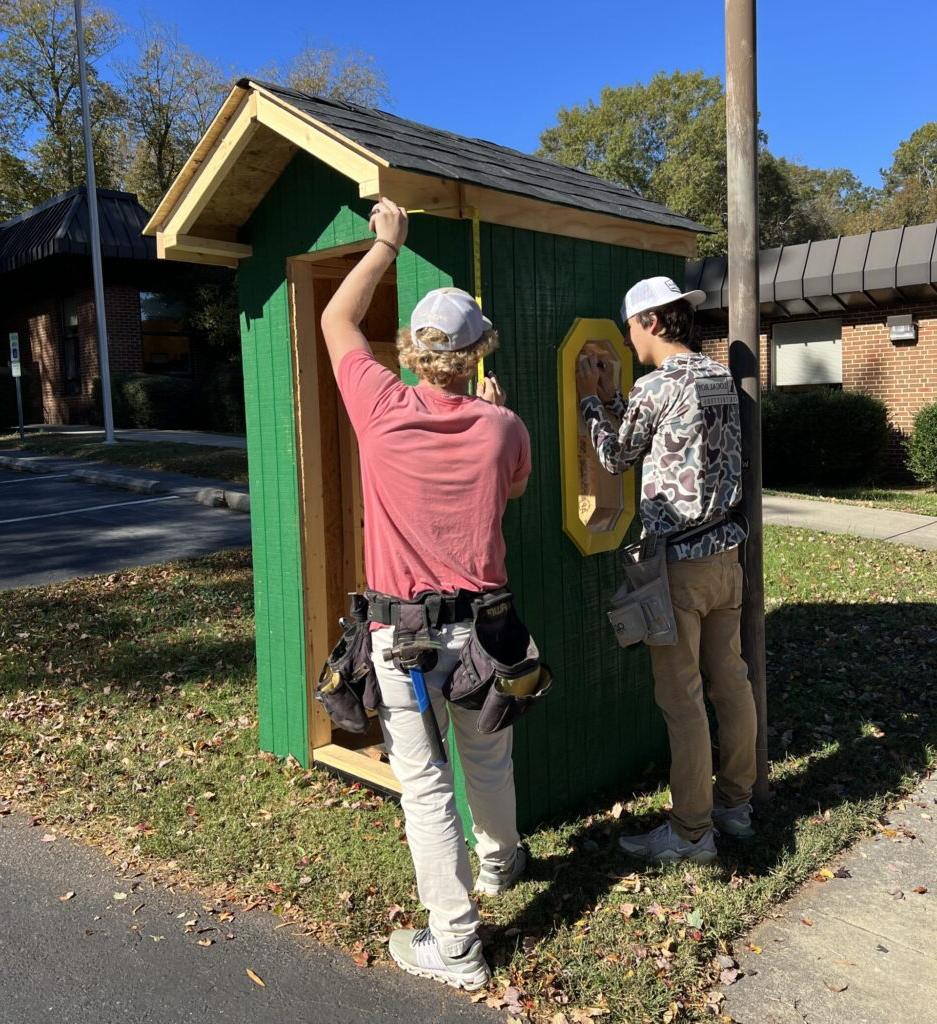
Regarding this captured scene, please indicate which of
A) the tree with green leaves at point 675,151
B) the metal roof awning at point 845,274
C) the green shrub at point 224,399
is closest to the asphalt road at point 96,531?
the metal roof awning at point 845,274

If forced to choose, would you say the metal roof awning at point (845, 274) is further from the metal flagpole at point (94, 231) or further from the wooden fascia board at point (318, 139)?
the metal flagpole at point (94, 231)

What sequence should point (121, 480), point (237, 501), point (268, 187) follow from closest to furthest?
point (268, 187)
point (237, 501)
point (121, 480)

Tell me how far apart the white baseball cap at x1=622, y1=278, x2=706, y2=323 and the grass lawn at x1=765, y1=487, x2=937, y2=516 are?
30.6 feet

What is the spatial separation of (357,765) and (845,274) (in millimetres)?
11904

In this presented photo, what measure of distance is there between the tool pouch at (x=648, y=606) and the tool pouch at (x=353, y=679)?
891 millimetres

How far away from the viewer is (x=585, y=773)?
13.1 feet

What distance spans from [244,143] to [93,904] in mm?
2979

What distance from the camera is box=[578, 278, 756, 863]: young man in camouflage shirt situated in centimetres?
317

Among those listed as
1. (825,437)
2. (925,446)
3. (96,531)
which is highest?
(825,437)

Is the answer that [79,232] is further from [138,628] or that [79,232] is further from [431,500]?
[431,500]

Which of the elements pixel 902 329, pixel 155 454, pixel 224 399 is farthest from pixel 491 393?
pixel 224 399

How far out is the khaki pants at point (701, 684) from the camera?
10.5ft

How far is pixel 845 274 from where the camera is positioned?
44.0ft

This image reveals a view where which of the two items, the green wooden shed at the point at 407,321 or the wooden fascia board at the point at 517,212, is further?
the green wooden shed at the point at 407,321
